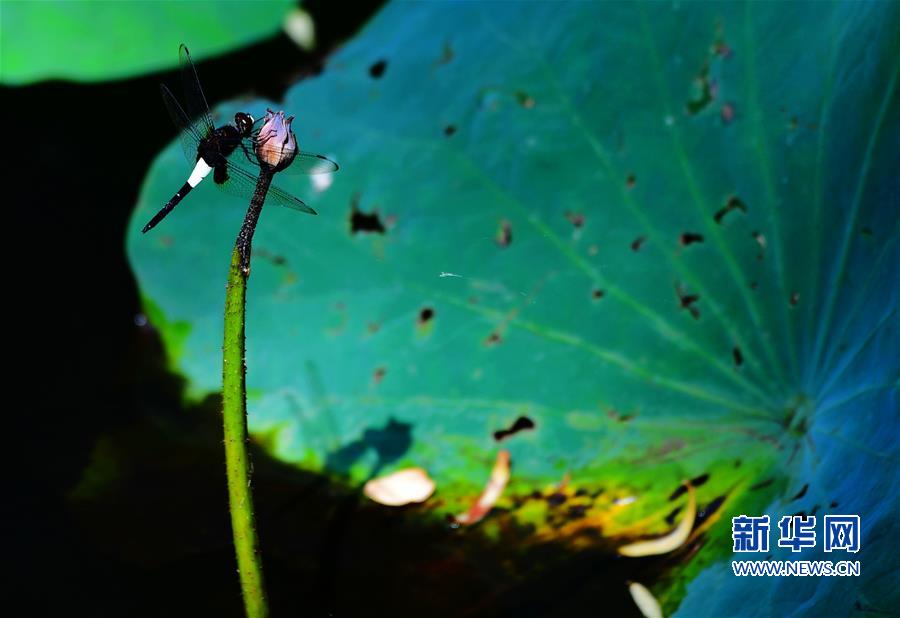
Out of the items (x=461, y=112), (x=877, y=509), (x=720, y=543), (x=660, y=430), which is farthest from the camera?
(x=461, y=112)

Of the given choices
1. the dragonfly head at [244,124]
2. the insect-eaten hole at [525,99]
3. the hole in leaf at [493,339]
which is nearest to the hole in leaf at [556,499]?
the hole in leaf at [493,339]

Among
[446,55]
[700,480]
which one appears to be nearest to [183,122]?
[446,55]

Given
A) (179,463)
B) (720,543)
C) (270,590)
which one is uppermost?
(179,463)

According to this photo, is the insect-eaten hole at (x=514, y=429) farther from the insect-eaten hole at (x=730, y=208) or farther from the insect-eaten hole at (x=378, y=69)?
the insect-eaten hole at (x=378, y=69)

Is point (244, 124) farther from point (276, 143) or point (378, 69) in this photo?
point (378, 69)

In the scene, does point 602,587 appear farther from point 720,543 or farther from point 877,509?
point 877,509

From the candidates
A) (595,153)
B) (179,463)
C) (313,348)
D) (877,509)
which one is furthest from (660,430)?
(179,463)
